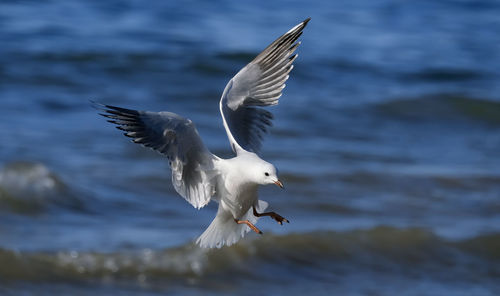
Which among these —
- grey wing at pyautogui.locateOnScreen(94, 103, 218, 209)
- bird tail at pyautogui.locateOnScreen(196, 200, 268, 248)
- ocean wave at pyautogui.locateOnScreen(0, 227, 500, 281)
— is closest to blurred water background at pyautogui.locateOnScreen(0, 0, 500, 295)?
ocean wave at pyautogui.locateOnScreen(0, 227, 500, 281)

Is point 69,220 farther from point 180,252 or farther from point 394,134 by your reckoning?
point 394,134

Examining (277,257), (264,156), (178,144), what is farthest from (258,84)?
(264,156)

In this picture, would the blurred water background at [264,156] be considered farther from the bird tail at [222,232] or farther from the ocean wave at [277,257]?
the bird tail at [222,232]

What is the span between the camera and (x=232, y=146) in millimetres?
3619

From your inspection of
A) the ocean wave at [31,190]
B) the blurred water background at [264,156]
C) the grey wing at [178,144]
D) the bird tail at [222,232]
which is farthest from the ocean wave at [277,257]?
the grey wing at [178,144]

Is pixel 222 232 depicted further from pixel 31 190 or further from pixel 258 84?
pixel 31 190

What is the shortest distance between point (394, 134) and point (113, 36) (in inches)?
188

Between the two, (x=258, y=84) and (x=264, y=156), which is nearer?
(x=258, y=84)

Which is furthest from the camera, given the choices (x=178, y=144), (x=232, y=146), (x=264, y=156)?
(x=264, y=156)

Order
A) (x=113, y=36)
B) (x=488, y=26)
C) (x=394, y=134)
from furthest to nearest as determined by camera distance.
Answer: (x=488, y=26) < (x=113, y=36) < (x=394, y=134)

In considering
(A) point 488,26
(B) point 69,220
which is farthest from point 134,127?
(A) point 488,26

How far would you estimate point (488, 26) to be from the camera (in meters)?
16.2

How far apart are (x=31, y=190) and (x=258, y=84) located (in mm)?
4179

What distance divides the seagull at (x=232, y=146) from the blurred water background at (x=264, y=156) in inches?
92.5
